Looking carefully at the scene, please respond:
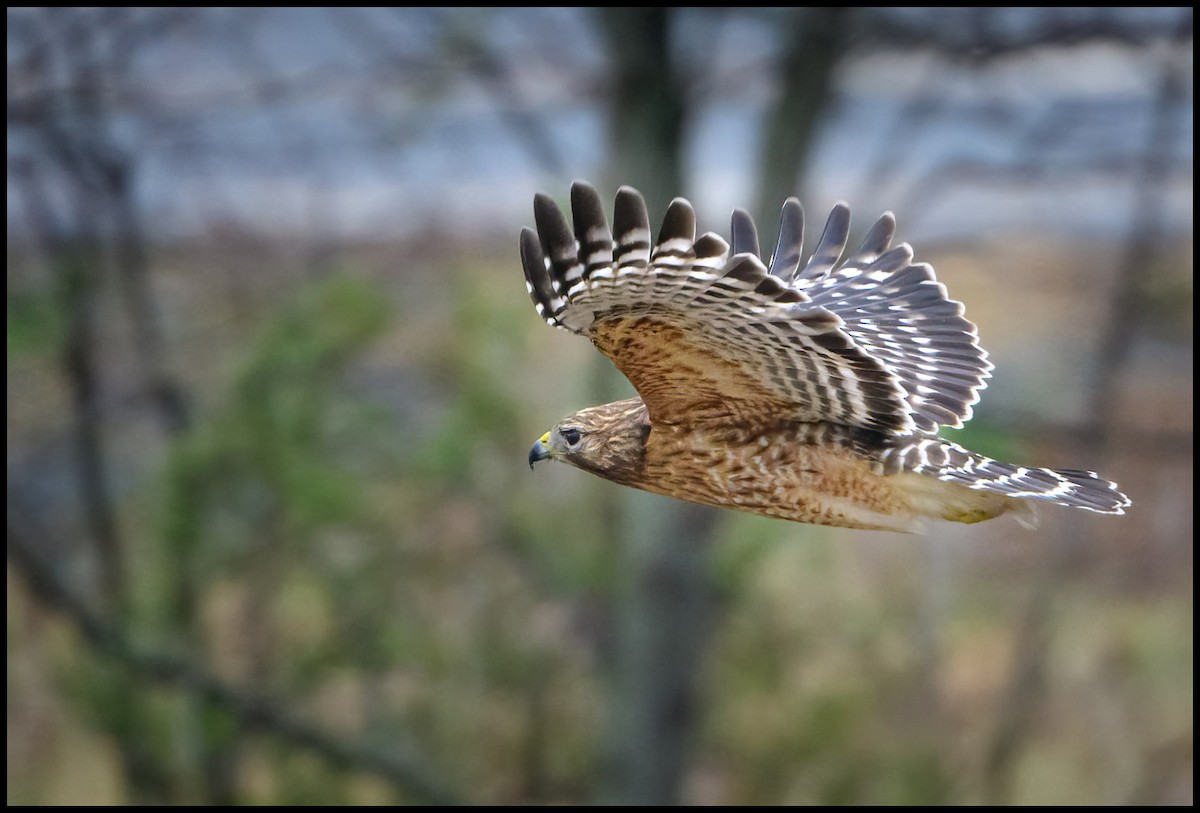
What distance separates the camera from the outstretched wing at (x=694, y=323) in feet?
4.01

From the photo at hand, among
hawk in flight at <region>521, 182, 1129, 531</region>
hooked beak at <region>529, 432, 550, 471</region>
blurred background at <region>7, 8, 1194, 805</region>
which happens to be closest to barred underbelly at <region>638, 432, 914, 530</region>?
hawk in flight at <region>521, 182, 1129, 531</region>

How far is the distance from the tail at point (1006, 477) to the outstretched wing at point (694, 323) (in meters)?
0.05

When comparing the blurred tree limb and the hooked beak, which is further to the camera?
the blurred tree limb

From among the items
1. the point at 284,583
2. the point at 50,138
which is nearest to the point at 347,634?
the point at 284,583

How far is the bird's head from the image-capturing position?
5.10 feet

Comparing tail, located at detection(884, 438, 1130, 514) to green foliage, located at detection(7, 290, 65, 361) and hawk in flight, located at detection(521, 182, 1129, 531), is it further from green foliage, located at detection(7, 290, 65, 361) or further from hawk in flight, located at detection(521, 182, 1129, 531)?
green foliage, located at detection(7, 290, 65, 361)

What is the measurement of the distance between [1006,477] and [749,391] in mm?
320

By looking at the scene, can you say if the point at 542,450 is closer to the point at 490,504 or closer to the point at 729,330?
the point at 729,330

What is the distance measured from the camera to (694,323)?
1349mm

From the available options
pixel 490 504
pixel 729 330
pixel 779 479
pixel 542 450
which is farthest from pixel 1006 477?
pixel 490 504

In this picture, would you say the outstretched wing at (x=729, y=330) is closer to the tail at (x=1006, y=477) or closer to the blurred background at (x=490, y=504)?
the tail at (x=1006, y=477)

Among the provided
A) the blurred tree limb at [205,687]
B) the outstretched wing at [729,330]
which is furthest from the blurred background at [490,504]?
the outstretched wing at [729,330]

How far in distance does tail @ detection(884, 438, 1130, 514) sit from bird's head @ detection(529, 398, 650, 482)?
316 millimetres

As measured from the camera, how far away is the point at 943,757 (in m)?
5.68
